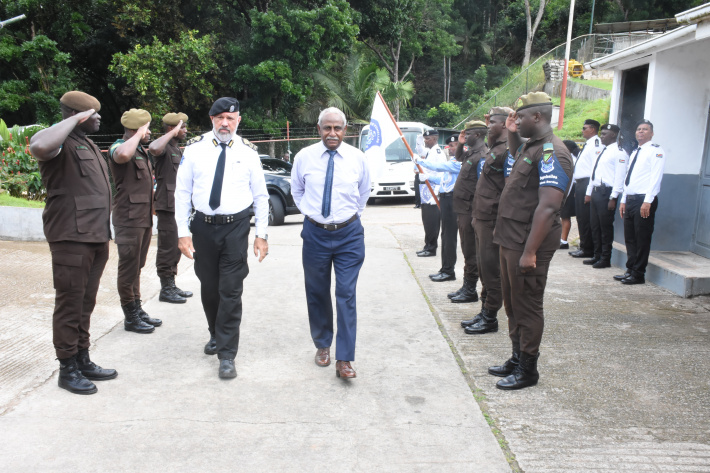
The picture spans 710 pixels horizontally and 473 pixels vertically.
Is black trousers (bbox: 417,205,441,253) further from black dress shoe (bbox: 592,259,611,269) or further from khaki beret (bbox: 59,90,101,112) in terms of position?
khaki beret (bbox: 59,90,101,112)

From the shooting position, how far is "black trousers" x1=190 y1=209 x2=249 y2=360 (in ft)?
14.0

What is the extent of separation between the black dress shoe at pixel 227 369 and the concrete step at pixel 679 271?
5.08 meters

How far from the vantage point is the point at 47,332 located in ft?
16.5

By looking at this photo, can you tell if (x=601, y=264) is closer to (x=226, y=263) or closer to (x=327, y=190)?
(x=327, y=190)

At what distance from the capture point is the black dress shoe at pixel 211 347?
467cm

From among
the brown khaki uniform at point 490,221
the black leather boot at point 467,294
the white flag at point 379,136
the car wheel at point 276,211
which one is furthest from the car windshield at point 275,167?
the brown khaki uniform at point 490,221

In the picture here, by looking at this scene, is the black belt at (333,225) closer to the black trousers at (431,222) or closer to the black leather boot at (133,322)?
the black leather boot at (133,322)

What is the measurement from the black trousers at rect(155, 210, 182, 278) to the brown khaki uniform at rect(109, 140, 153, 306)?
681mm

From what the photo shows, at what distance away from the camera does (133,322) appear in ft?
17.0

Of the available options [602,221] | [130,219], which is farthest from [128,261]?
[602,221]

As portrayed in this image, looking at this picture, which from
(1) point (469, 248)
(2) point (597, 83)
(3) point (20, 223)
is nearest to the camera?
(1) point (469, 248)

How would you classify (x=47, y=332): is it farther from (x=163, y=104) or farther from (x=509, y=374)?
(x=163, y=104)

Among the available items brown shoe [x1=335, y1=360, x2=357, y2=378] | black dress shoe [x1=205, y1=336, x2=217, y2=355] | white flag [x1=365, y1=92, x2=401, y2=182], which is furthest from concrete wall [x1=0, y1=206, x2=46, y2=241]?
brown shoe [x1=335, y1=360, x2=357, y2=378]

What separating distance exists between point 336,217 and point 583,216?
5651mm
